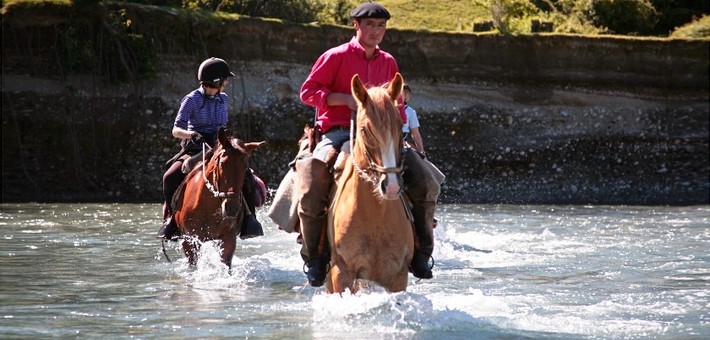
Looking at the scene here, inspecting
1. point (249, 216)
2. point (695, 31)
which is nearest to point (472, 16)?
point (695, 31)

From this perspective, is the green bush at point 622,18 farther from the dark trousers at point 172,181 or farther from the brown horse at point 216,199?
the brown horse at point 216,199

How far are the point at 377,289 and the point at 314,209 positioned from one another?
31.8 inches

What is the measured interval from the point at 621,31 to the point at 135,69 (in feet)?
37.9

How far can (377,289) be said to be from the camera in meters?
→ 9.18

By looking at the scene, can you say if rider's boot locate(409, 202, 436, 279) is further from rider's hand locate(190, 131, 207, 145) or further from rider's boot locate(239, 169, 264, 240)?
rider's hand locate(190, 131, 207, 145)

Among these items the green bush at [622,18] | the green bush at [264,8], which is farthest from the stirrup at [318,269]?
the green bush at [622,18]

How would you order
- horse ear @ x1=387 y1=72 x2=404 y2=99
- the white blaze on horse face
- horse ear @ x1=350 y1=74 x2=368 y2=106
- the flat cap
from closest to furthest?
the white blaze on horse face, horse ear @ x1=350 y1=74 x2=368 y2=106, horse ear @ x1=387 y1=72 x2=404 y2=99, the flat cap

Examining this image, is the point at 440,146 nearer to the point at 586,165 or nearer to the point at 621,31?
the point at 586,165

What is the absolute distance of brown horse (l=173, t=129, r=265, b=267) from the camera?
12367mm

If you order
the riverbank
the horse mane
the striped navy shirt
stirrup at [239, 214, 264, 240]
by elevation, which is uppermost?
the horse mane

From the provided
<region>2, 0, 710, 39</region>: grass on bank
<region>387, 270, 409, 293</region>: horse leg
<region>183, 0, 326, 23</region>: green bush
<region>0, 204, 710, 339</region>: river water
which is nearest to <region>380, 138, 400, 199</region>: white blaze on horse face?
<region>387, 270, 409, 293</region>: horse leg

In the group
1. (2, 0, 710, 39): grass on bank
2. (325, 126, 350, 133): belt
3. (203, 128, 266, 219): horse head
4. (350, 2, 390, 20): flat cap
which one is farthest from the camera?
(2, 0, 710, 39): grass on bank

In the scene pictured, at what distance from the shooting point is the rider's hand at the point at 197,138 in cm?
1320

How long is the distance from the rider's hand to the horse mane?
15.2 ft
